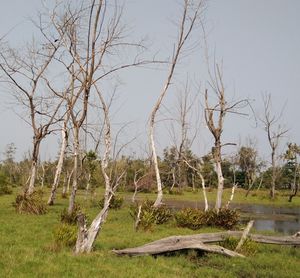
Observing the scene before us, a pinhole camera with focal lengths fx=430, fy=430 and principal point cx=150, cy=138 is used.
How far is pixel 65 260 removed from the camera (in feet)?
31.4

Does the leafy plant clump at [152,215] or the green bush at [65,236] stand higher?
the leafy plant clump at [152,215]

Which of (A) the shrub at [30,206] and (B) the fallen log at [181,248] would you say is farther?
(A) the shrub at [30,206]

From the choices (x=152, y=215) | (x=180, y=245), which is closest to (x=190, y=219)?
(x=152, y=215)

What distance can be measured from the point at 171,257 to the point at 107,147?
621 centimetres

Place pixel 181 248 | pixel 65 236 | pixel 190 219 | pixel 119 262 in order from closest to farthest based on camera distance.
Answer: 1. pixel 119 262
2. pixel 181 248
3. pixel 65 236
4. pixel 190 219

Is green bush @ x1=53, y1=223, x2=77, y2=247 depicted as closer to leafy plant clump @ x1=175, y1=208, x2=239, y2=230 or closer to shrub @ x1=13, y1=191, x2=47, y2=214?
leafy plant clump @ x1=175, y1=208, x2=239, y2=230

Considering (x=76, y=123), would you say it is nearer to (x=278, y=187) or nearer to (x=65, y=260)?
(x=65, y=260)

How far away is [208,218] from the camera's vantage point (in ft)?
63.4

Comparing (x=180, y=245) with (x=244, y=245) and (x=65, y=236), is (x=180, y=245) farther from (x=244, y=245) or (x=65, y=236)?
(x=65, y=236)

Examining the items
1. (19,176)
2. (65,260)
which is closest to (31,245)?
(65,260)

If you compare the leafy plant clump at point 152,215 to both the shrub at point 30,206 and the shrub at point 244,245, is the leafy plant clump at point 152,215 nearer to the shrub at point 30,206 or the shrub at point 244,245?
the shrub at point 30,206

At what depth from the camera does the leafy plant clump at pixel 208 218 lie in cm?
1873

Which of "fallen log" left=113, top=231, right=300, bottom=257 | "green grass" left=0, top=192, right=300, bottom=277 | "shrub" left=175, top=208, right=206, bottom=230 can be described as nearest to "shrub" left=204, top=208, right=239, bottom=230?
"shrub" left=175, top=208, right=206, bottom=230

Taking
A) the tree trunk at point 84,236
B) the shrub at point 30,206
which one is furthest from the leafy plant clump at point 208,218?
the tree trunk at point 84,236
